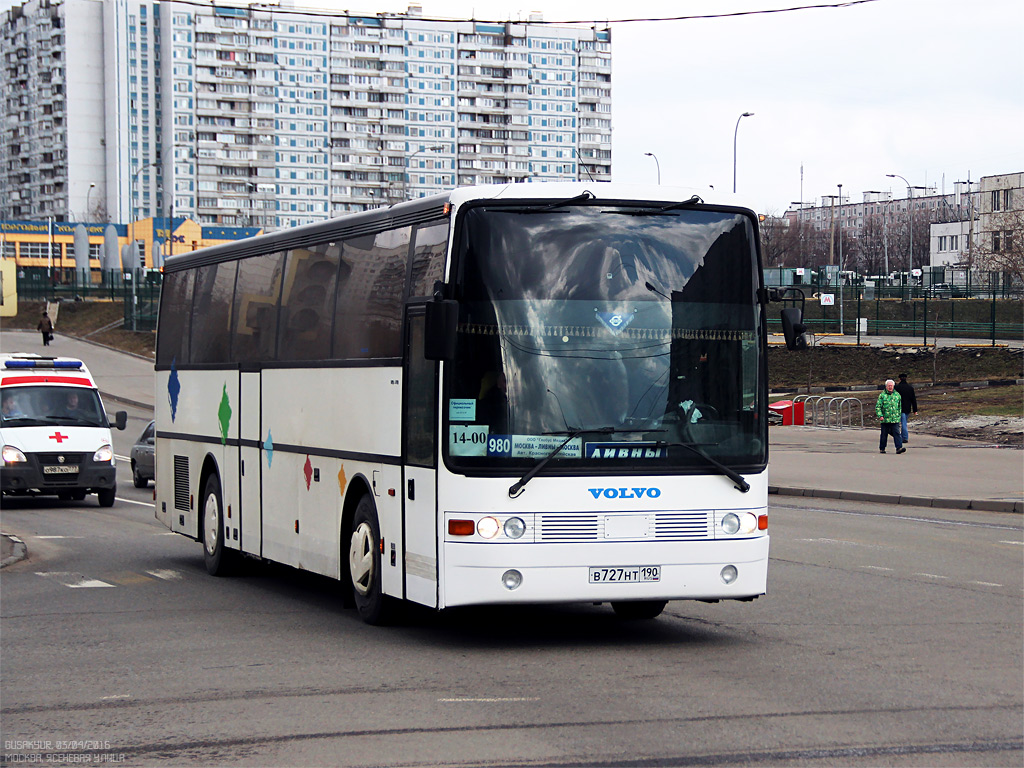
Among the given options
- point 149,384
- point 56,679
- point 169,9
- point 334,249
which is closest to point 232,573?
point 334,249

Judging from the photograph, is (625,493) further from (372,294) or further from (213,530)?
(213,530)

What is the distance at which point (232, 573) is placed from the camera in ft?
48.3

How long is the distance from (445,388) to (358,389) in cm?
163

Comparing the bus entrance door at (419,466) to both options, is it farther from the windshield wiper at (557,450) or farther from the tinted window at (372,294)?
the windshield wiper at (557,450)

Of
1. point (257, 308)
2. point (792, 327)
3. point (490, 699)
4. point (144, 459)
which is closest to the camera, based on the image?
point (490, 699)

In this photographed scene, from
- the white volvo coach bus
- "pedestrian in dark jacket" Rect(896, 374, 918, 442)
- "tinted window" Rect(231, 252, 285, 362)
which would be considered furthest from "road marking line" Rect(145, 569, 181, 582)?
"pedestrian in dark jacket" Rect(896, 374, 918, 442)

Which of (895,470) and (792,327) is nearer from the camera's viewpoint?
(792,327)

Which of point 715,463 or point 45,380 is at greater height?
point 715,463

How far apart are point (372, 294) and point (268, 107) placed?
17408 centimetres

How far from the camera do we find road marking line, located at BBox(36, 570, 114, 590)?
14.0 meters

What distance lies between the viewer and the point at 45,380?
2641 cm

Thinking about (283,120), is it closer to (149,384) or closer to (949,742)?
(149,384)

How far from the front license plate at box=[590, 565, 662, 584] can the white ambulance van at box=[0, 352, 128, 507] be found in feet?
58.6

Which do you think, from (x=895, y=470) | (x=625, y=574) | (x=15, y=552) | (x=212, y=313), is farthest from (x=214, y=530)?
(x=895, y=470)
